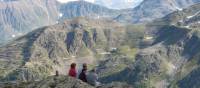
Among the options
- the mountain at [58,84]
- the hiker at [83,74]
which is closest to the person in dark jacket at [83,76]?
the hiker at [83,74]

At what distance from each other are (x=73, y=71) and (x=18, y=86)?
659cm

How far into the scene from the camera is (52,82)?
52438mm

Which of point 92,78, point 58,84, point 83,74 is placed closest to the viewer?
point 58,84

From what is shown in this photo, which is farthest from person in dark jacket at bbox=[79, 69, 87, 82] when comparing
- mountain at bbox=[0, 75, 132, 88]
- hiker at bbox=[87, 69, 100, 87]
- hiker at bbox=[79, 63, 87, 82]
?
mountain at bbox=[0, 75, 132, 88]

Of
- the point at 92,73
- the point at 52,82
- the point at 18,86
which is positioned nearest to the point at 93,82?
the point at 92,73

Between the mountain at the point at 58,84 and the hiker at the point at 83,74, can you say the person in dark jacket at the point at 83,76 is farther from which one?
the mountain at the point at 58,84

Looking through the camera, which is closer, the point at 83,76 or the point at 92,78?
the point at 92,78

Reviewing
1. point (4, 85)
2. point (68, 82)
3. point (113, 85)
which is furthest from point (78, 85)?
point (4, 85)

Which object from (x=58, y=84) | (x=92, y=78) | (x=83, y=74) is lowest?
(x=58, y=84)

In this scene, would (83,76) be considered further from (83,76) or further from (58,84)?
(58,84)

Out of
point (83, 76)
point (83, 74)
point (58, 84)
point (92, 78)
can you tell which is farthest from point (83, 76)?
point (58, 84)

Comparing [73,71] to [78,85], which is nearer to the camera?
[78,85]

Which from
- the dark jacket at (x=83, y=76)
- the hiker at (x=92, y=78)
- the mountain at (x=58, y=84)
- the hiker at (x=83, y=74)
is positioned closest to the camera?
the mountain at (x=58, y=84)

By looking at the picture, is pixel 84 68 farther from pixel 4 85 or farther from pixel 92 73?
pixel 4 85
